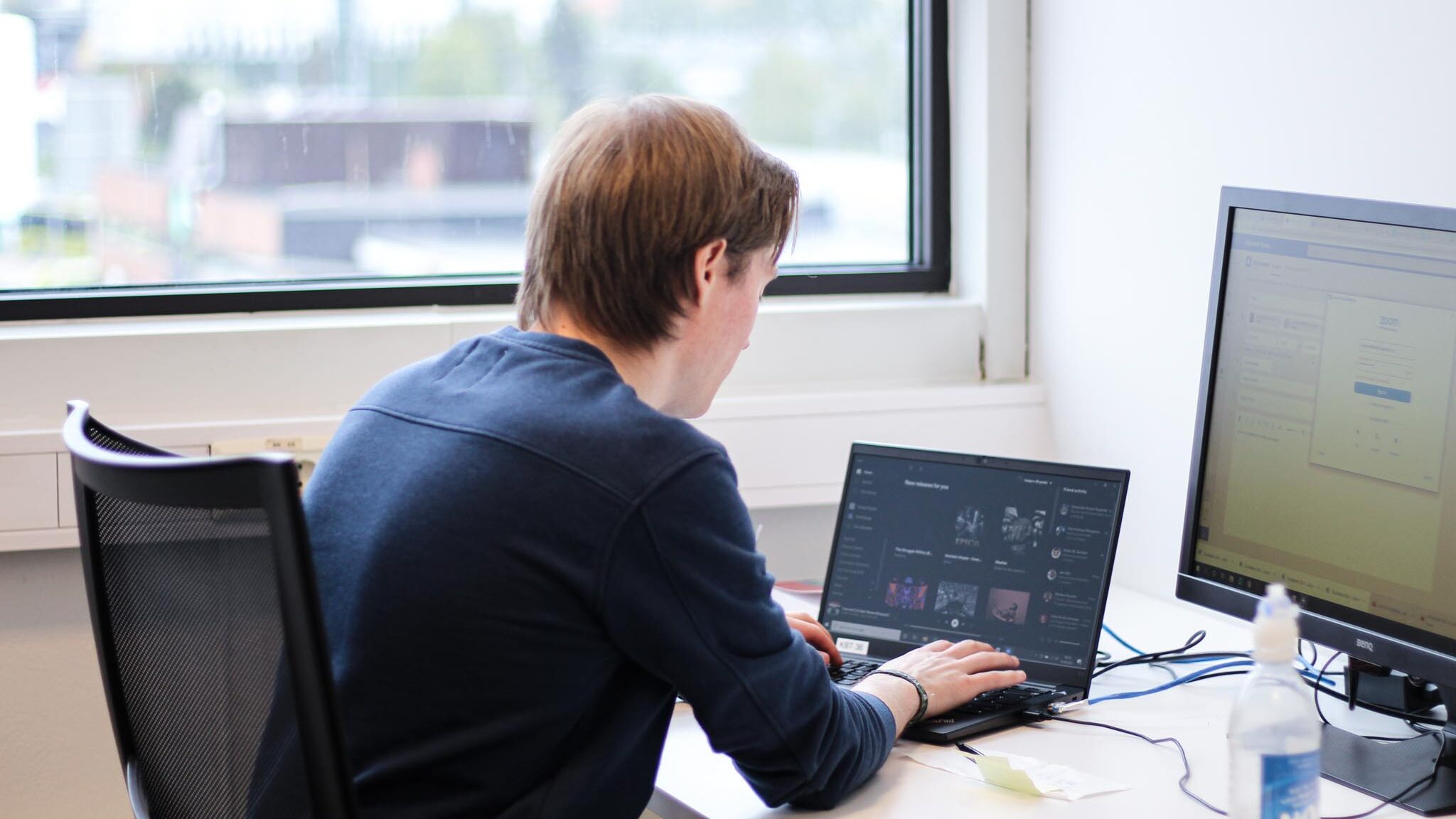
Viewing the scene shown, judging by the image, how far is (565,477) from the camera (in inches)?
41.3

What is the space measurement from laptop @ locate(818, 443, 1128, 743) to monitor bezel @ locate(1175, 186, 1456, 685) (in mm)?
86

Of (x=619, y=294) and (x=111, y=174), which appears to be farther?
(x=111, y=174)

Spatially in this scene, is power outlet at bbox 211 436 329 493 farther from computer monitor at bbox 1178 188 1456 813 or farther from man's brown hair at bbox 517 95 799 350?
computer monitor at bbox 1178 188 1456 813

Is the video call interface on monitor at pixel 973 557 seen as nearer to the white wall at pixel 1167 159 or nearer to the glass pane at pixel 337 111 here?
the white wall at pixel 1167 159

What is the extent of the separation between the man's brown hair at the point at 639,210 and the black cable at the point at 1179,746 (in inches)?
22.9

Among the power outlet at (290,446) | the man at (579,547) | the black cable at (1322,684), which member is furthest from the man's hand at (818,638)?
the power outlet at (290,446)

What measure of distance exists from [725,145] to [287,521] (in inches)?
20.8

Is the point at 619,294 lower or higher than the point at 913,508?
higher

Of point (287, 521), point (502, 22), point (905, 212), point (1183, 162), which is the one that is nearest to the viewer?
point (287, 521)

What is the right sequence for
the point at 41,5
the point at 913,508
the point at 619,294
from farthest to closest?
the point at 41,5 < the point at 913,508 < the point at 619,294

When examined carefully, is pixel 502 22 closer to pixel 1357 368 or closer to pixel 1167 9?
pixel 1167 9

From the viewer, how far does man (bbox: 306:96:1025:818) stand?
1057 millimetres

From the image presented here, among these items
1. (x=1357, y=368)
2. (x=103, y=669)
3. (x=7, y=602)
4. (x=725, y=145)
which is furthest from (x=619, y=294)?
(x=7, y=602)

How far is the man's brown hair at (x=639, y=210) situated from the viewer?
1.18 meters
